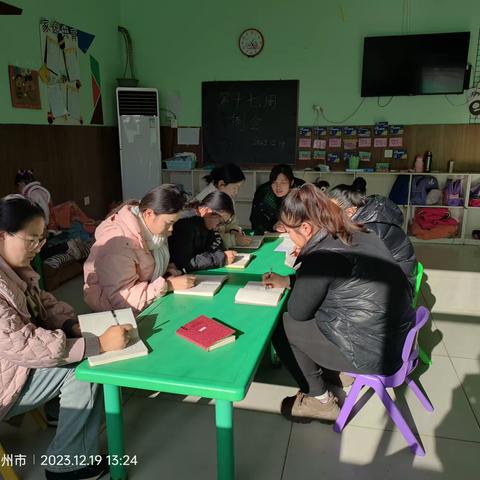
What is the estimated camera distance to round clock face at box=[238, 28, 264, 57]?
605 centimetres

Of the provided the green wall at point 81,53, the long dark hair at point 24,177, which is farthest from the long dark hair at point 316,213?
the green wall at point 81,53

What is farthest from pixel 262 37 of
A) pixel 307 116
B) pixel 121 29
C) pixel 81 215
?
pixel 81 215

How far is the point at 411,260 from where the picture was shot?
266 centimetres

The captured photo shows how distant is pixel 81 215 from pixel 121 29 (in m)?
3.03

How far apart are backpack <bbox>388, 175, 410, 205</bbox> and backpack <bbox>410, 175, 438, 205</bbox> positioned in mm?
81

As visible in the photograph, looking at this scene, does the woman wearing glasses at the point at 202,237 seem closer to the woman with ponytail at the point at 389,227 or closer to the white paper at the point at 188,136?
the woman with ponytail at the point at 389,227

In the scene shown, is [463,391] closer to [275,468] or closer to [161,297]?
[275,468]

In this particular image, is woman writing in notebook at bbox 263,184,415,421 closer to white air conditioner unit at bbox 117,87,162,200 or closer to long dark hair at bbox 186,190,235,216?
long dark hair at bbox 186,190,235,216

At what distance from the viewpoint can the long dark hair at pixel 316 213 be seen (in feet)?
6.19

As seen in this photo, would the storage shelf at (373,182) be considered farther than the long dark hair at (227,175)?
Yes

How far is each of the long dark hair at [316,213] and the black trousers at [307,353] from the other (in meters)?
0.46

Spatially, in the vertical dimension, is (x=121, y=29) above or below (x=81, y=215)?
above

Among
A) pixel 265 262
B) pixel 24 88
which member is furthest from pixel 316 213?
pixel 24 88

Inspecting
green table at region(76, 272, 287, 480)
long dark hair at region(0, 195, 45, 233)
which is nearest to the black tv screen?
green table at region(76, 272, 287, 480)
